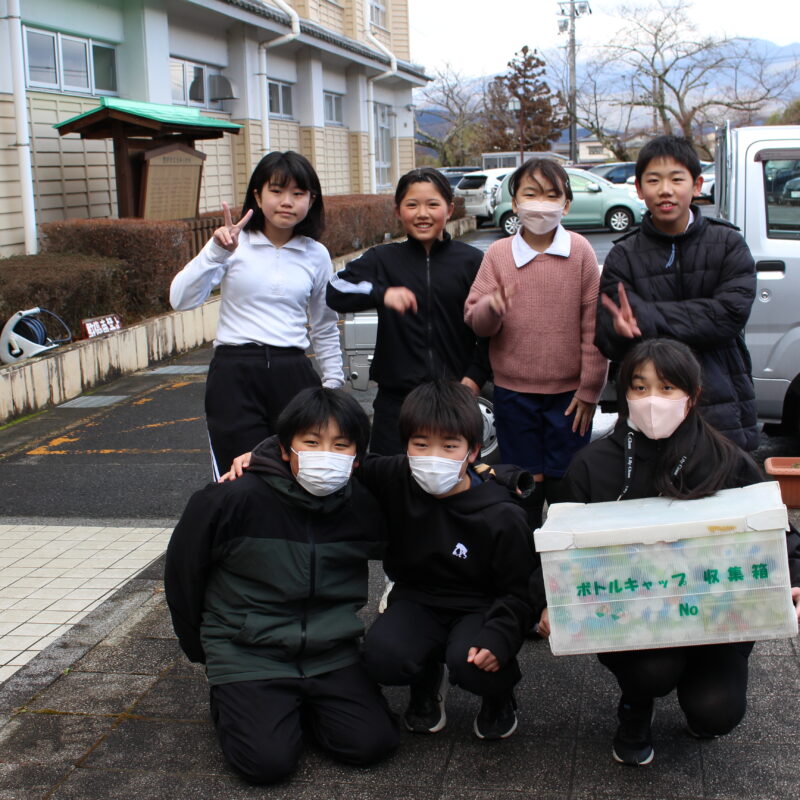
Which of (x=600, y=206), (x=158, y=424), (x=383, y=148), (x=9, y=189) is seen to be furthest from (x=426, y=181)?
Result: (x=383, y=148)

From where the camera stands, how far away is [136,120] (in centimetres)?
1190

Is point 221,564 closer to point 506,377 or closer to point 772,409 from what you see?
point 506,377

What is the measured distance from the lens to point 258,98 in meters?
17.9

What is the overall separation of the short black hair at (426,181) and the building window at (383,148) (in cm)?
Answer: 2330

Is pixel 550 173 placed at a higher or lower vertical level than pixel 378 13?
lower

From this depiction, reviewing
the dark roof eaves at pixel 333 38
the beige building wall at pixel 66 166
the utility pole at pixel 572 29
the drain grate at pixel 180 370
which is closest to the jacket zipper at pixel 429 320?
the drain grate at pixel 180 370

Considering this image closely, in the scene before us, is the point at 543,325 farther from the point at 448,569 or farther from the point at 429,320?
the point at 448,569

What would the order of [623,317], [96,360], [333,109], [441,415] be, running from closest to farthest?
[441,415] → [623,317] → [96,360] → [333,109]

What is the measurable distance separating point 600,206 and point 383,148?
642 cm

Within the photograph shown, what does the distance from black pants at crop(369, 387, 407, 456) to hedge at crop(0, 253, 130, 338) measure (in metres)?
5.90

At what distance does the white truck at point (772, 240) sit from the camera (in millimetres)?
6043

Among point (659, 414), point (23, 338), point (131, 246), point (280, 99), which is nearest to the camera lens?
point (659, 414)

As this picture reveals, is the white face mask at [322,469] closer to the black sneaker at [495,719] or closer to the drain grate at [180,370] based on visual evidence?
the black sneaker at [495,719]

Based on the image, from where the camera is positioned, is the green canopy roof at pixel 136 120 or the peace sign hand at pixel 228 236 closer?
the peace sign hand at pixel 228 236
